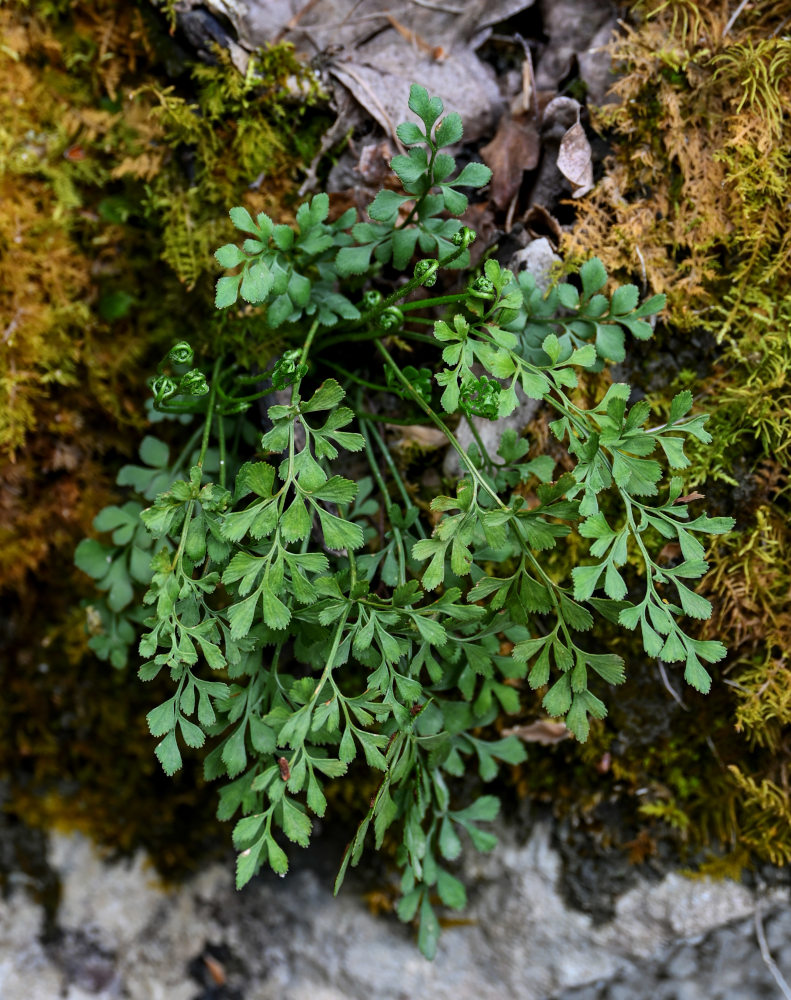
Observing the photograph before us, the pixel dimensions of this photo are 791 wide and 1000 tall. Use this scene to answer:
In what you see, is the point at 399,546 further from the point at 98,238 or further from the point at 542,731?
the point at 98,238

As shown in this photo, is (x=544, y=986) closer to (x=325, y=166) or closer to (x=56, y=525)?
(x=56, y=525)

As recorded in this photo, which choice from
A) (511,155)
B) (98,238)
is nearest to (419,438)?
(511,155)

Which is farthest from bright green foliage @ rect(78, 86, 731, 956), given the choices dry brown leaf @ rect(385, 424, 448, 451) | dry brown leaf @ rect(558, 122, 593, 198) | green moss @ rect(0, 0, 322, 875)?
green moss @ rect(0, 0, 322, 875)

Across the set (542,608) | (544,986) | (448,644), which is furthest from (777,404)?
(544,986)

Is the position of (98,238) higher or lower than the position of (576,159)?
lower

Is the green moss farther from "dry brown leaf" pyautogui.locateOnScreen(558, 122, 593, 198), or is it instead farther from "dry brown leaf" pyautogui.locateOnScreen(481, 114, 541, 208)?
"dry brown leaf" pyautogui.locateOnScreen(558, 122, 593, 198)

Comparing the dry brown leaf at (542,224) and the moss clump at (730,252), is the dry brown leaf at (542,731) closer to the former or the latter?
the moss clump at (730,252)
